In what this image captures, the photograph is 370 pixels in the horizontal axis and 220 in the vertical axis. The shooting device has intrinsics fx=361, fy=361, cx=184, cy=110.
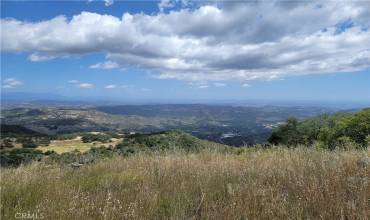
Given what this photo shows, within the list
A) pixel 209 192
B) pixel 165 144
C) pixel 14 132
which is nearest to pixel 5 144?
pixel 14 132

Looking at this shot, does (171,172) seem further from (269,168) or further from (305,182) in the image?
(305,182)

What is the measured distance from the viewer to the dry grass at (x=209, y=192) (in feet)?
12.1

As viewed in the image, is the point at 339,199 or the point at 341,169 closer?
the point at 339,199

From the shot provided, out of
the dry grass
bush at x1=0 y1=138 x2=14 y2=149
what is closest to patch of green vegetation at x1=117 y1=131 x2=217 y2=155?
the dry grass

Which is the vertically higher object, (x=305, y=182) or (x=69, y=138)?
(x=305, y=182)

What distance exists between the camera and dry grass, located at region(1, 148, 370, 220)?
12.1ft

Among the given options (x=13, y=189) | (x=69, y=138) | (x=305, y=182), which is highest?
(x=305, y=182)

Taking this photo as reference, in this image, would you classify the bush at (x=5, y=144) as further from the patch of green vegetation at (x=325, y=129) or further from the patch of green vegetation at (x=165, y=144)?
the patch of green vegetation at (x=325, y=129)

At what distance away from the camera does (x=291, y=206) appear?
12.2 ft

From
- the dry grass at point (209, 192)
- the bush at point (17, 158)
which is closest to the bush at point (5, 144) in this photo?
the bush at point (17, 158)

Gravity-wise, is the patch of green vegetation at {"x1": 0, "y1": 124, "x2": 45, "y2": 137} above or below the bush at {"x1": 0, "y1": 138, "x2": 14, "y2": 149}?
below

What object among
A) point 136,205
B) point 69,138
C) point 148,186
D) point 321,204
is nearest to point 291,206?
point 321,204

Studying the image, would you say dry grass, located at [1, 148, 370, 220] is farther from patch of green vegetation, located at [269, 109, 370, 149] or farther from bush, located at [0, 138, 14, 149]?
bush, located at [0, 138, 14, 149]

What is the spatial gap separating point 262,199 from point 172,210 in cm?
105
